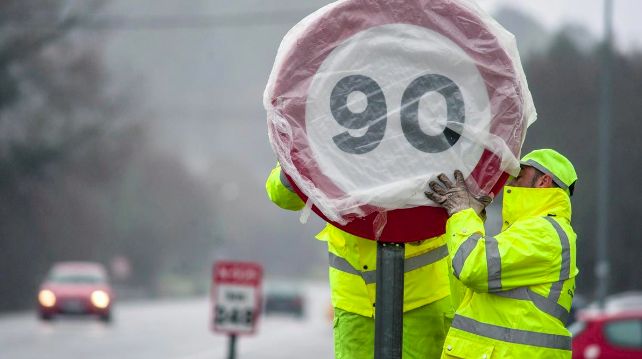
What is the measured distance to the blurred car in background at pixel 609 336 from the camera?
50.1 feet

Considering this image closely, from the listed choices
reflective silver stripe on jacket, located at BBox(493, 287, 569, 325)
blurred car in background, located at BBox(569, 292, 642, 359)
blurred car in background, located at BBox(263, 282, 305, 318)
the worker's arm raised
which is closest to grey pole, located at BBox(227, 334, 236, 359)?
blurred car in background, located at BBox(569, 292, 642, 359)

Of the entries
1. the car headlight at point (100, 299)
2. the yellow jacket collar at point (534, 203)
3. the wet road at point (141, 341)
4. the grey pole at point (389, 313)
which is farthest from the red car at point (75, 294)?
the grey pole at point (389, 313)

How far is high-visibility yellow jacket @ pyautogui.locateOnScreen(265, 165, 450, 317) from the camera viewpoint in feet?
16.8

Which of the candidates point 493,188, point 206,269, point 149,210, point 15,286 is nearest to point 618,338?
point 493,188

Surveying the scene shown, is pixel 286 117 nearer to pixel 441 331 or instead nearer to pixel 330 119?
pixel 330 119

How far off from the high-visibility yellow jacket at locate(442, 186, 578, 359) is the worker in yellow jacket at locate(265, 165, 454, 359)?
1.29ft

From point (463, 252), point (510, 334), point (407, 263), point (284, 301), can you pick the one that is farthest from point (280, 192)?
point (284, 301)

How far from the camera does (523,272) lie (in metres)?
4.61

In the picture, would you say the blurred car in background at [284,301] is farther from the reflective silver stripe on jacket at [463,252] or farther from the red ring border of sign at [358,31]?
the red ring border of sign at [358,31]

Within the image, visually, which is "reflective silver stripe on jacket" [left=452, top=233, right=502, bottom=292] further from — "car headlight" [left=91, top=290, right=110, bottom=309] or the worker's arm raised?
"car headlight" [left=91, top=290, right=110, bottom=309]

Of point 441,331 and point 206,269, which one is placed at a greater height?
point 206,269

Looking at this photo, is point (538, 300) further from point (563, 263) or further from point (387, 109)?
point (387, 109)

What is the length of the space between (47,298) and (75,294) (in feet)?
2.69

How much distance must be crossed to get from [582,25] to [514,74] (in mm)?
35040
